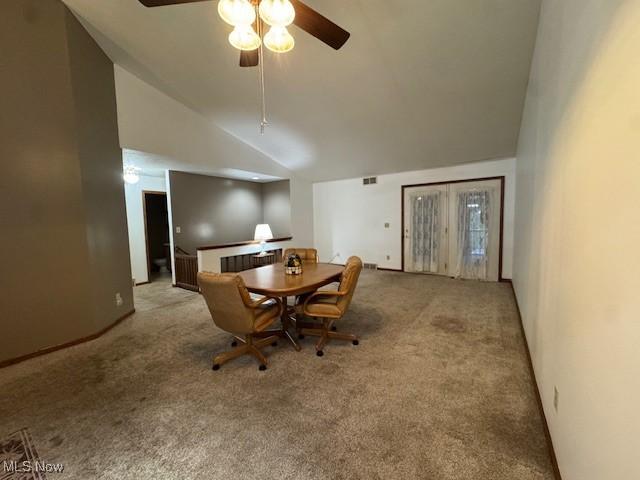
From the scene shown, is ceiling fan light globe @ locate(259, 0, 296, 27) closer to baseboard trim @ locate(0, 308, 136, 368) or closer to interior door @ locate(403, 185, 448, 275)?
baseboard trim @ locate(0, 308, 136, 368)

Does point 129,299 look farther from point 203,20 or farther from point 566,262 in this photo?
point 566,262

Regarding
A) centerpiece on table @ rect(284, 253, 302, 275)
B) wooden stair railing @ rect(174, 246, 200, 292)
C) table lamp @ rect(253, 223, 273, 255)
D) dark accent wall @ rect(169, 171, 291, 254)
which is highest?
dark accent wall @ rect(169, 171, 291, 254)

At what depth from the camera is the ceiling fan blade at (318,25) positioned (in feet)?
5.78

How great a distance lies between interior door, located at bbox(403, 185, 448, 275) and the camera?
226 inches

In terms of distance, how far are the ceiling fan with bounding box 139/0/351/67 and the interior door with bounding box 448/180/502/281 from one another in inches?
172

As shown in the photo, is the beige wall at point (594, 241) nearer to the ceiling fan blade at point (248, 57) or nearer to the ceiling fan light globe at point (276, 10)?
the ceiling fan light globe at point (276, 10)

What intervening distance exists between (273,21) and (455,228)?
5.08m

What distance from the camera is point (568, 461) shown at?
1.23 metres

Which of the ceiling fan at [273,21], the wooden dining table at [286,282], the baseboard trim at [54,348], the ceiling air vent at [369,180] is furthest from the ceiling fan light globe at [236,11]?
the ceiling air vent at [369,180]

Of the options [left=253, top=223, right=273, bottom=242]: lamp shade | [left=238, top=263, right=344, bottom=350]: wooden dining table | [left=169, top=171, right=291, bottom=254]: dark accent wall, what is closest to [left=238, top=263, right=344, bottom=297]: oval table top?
[left=238, top=263, right=344, bottom=350]: wooden dining table

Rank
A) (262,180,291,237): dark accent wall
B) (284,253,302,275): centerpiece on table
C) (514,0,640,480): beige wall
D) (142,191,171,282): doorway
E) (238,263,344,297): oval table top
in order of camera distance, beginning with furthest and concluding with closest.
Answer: (142,191,171,282): doorway → (262,180,291,237): dark accent wall → (284,253,302,275): centerpiece on table → (238,263,344,297): oval table top → (514,0,640,480): beige wall

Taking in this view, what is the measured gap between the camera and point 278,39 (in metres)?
1.86

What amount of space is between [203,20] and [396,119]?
2704 mm

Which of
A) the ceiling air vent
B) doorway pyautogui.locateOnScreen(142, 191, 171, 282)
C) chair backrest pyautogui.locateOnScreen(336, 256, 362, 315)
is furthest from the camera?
doorway pyautogui.locateOnScreen(142, 191, 171, 282)
